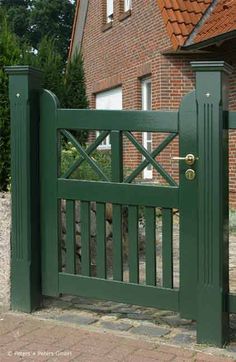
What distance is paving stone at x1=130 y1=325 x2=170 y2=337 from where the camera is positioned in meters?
4.02

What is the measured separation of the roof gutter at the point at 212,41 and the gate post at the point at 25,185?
19.4 ft

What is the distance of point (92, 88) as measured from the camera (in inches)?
610

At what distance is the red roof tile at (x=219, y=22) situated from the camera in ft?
33.0

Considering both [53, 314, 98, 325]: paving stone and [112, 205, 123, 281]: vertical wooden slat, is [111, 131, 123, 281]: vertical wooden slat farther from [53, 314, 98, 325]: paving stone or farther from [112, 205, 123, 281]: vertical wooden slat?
[53, 314, 98, 325]: paving stone

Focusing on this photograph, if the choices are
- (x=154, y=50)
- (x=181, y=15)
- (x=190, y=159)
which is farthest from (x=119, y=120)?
(x=154, y=50)

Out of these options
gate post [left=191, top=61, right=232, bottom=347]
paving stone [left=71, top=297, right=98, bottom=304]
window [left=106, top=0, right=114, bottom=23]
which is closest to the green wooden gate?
gate post [left=191, top=61, right=232, bottom=347]

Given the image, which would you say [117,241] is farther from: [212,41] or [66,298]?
[212,41]

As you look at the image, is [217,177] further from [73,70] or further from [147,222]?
[73,70]

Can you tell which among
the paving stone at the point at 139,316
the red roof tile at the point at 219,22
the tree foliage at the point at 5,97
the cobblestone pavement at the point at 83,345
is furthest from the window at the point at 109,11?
the cobblestone pavement at the point at 83,345

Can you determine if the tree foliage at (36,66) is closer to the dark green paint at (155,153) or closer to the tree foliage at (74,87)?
the tree foliage at (74,87)

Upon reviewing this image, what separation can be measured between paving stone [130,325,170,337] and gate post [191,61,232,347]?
0.32 metres

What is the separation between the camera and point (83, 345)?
3.79m

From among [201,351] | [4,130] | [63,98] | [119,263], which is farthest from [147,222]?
[63,98]

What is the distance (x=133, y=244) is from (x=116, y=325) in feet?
2.02
